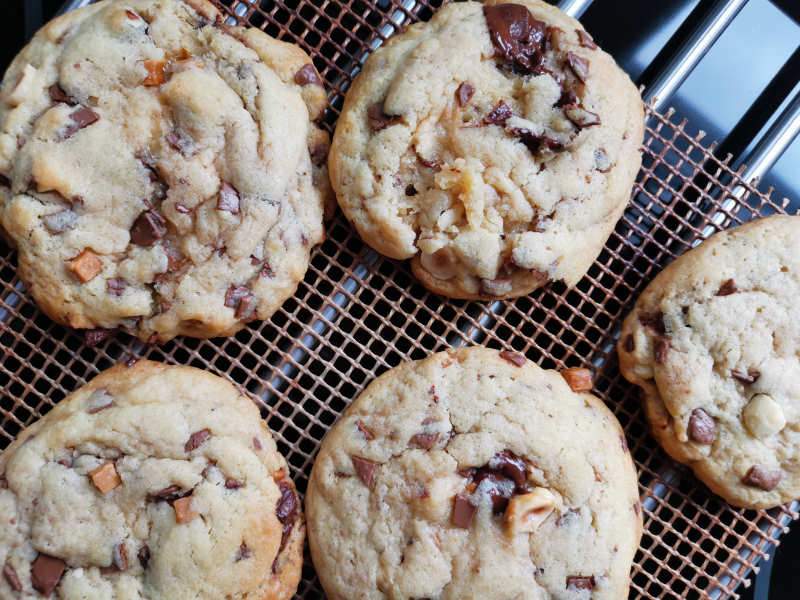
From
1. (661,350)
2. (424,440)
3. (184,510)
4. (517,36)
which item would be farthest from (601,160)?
(184,510)

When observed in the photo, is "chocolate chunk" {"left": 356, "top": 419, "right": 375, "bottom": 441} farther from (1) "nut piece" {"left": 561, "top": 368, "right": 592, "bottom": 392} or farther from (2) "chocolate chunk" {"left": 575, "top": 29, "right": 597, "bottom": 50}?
(2) "chocolate chunk" {"left": 575, "top": 29, "right": 597, "bottom": 50}

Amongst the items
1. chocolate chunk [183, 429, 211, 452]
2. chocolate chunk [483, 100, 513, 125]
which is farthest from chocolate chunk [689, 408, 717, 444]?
chocolate chunk [183, 429, 211, 452]

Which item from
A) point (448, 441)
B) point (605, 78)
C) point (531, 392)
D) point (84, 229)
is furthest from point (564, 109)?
point (84, 229)

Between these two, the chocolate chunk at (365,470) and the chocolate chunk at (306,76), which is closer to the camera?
the chocolate chunk at (365,470)

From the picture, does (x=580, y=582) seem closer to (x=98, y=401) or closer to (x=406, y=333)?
(x=406, y=333)

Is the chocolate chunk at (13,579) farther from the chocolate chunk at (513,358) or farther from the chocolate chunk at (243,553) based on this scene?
the chocolate chunk at (513,358)

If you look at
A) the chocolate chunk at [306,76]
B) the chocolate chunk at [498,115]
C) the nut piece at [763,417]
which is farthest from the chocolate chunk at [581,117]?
the nut piece at [763,417]

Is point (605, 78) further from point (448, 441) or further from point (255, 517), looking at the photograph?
point (255, 517)
